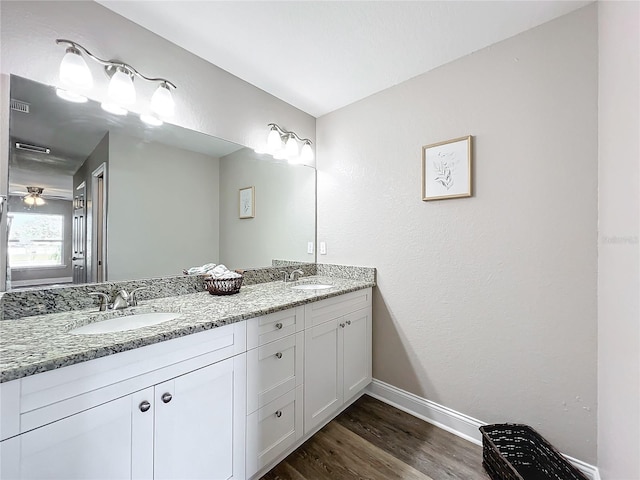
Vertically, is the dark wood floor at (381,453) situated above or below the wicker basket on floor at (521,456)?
below

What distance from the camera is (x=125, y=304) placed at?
4.31 feet

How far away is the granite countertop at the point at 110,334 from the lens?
30.3 inches

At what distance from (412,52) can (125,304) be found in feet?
7.04

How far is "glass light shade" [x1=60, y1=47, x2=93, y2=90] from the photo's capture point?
1.22 metres

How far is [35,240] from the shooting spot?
1225 millimetres

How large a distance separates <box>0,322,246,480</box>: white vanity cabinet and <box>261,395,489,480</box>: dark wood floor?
0.43 m

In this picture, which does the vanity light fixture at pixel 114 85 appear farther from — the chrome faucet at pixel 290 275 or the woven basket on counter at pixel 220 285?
the chrome faucet at pixel 290 275

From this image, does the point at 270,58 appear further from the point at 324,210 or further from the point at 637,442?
the point at 637,442

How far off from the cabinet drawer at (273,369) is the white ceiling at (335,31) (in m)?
1.70

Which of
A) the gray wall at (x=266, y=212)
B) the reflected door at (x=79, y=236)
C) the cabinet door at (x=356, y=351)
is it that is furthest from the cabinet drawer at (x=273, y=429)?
the reflected door at (x=79, y=236)

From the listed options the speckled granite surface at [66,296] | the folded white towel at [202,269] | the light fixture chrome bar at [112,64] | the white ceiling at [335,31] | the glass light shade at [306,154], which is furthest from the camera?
the glass light shade at [306,154]

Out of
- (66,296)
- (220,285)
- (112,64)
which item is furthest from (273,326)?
(112,64)

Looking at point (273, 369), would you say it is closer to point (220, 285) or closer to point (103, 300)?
point (220, 285)

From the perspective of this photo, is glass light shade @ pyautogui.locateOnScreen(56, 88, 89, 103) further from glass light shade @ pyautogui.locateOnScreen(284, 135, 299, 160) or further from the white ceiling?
glass light shade @ pyautogui.locateOnScreen(284, 135, 299, 160)
